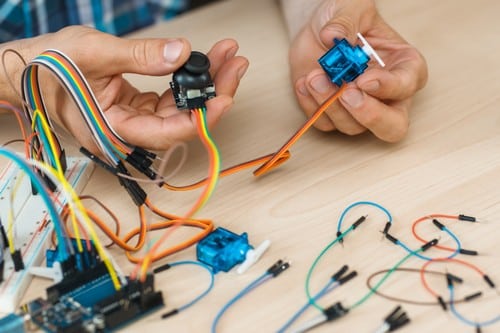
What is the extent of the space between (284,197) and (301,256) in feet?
0.45

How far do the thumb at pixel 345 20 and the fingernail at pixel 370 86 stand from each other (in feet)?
0.30

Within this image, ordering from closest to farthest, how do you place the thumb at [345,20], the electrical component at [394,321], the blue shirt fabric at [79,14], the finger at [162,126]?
the electrical component at [394,321]
the finger at [162,126]
the thumb at [345,20]
the blue shirt fabric at [79,14]

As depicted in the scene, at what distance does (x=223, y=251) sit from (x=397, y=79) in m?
0.41

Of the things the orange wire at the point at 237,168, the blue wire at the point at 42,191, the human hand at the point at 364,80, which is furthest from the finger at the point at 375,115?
the blue wire at the point at 42,191

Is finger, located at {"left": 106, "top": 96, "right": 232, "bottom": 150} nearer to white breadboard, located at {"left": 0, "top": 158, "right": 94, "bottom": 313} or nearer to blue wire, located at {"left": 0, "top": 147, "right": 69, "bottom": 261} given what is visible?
white breadboard, located at {"left": 0, "top": 158, "right": 94, "bottom": 313}

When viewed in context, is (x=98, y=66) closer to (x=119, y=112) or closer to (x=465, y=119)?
(x=119, y=112)

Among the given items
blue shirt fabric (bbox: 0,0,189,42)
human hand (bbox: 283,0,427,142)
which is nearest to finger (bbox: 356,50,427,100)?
human hand (bbox: 283,0,427,142)

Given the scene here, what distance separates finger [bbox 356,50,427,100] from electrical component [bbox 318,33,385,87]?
1.9 inches

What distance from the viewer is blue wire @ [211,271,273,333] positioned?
71cm

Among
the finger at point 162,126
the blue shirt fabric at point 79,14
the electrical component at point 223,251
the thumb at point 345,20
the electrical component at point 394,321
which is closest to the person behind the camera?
the electrical component at point 394,321

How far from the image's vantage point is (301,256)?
79cm

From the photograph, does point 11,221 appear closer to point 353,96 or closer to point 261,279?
point 261,279

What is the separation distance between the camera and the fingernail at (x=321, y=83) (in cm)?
97

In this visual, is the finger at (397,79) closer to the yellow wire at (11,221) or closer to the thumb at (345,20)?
the thumb at (345,20)
